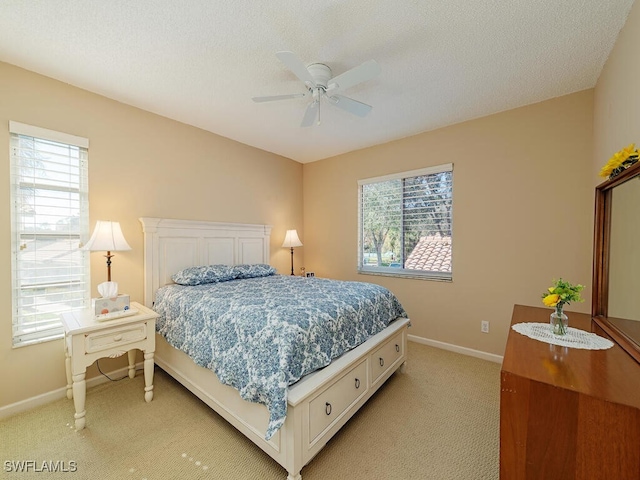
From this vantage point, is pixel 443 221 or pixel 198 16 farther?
pixel 443 221

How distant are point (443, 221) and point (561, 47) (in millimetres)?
1736

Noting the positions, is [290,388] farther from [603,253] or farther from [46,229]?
[46,229]

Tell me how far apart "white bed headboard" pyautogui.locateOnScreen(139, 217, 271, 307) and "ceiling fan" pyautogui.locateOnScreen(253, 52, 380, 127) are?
167cm

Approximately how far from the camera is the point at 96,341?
1.86 metres

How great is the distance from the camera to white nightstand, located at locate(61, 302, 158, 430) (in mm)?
1782

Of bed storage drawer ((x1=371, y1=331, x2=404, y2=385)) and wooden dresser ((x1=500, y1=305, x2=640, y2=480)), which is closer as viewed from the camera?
wooden dresser ((x1=500, y1=305, x2=640, y2=480))

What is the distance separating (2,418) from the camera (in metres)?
1.92

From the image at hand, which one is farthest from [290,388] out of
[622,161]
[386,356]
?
[622,161]

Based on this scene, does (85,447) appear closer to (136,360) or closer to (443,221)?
(136,360)

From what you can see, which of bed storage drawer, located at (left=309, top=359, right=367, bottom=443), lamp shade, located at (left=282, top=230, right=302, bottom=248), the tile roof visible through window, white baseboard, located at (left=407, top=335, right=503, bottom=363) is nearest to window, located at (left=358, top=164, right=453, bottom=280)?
the tile roof visible through window

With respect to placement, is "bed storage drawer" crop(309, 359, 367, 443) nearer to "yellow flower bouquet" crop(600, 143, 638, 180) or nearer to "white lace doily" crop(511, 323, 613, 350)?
"white lace doily" crop(511, 323, 613, 350)

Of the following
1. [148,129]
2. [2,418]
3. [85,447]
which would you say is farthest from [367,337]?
[148,129]

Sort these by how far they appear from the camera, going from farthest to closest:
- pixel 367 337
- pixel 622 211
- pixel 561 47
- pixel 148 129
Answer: pixel 148 129 < pixel 367 337 < pixel 561 47 < pixel 622 211

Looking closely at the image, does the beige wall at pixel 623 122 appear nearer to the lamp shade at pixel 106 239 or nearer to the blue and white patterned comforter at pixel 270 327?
the blue and white patterned comforter at pixel 270 327
